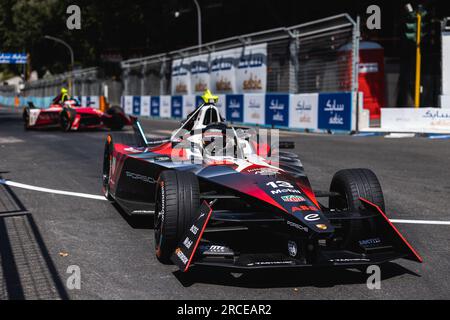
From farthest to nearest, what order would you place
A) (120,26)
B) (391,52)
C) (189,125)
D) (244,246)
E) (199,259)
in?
(120,26), (391,52), (189,125), (244,246), (199,259)

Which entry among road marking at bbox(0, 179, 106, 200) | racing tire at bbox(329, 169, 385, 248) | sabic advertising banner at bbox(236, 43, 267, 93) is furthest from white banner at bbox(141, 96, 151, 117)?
racing tire at bbox(329, 169, 385, 248)

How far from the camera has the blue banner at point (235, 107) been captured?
28.1 metres

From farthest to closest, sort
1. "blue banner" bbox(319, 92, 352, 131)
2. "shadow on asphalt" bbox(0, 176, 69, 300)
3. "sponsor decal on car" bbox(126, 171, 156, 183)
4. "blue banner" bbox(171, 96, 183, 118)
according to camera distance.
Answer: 1. "blue banner" bbox(171, 96, 183, 118)
2. "blue banner" bbox(319, 92, 352, 131)
3. "sponsor decal on car" bbox(126, 171, 156, 183)
4. "shadow on asphalt" bbox(0, 176, 69, 300)

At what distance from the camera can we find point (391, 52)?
41562 mm

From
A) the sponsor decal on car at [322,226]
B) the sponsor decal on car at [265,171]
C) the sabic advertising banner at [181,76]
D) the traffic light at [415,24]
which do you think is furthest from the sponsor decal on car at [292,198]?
the sabic advertising banner at [181,76]

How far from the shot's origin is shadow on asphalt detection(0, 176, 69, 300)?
183 inches

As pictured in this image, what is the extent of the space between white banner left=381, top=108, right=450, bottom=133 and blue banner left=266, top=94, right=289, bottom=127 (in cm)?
367

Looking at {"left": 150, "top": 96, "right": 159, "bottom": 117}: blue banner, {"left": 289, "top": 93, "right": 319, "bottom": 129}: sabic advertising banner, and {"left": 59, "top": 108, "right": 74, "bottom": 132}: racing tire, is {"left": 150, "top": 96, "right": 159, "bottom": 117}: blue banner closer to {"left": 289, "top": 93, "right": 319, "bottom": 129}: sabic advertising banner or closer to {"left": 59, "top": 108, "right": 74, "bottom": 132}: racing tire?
{"left": 289, "top": 93, "right": 319, "bottom": 129}: sabic advertising banner

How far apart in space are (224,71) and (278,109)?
772cm

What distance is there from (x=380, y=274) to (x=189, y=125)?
3.60m

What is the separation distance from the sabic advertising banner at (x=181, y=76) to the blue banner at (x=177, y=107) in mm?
914

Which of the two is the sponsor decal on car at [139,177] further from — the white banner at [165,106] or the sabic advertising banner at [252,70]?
the white banner at [165,106]
